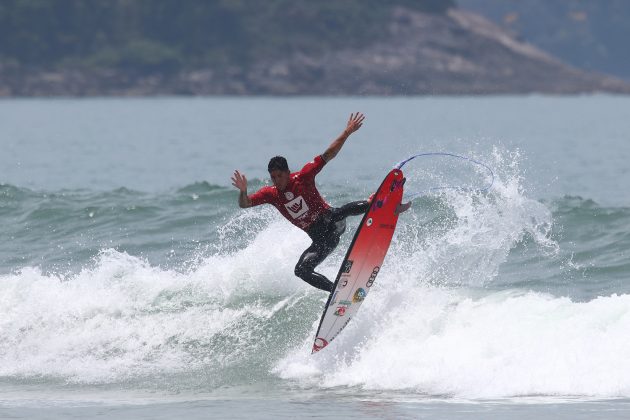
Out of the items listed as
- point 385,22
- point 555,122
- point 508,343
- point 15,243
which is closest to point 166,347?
point 508,343

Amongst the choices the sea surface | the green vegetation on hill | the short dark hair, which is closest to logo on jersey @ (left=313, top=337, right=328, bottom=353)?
the sea surface

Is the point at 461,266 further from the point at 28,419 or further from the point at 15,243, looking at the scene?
the point at 15,243

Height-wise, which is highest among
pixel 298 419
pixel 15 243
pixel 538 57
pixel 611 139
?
pixel 538 57

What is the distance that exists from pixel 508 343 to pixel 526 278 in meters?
3.56

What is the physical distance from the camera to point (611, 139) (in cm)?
4806

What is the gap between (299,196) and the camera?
1182cm

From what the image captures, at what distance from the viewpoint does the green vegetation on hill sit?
126688 mm

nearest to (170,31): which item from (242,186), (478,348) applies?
(242,186)

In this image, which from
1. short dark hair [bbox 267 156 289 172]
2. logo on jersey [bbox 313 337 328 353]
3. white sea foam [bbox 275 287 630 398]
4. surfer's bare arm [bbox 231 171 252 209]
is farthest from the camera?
logo on jersey [bbox 313 337 328 353]

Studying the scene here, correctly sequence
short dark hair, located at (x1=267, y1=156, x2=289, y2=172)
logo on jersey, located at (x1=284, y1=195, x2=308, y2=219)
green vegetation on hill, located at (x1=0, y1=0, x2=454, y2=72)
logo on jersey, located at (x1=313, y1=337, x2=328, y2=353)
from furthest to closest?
1. green vegetation on hill, located at (x1=0, y1=0, x2=454, y2=72)
2. logo on jersey, located at (x1=313, y1=337, x2=328, y2=353)
3. logo on jersey, located at (x1=284, y1=195, x2=308, y2=219)
4. short dark hair, located at (x1=267, y1=156, x2=289, y2=172)

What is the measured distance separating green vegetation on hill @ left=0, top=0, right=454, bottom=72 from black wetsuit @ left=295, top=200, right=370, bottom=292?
116050mm

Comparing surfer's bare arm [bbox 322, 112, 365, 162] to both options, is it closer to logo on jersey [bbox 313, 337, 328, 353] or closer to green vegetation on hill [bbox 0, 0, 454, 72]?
logo on jersey [bbox 313, 337, 328, 353]

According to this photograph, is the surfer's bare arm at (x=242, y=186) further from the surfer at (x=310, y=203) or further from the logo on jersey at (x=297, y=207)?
the logo on jersey at (x=297, y=207)

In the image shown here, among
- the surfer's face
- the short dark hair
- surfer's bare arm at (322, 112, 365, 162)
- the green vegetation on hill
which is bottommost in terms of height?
the surfer's face
